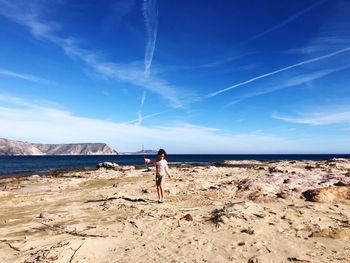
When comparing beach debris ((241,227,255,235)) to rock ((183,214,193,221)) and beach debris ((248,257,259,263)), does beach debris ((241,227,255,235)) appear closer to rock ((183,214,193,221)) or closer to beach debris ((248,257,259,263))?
beach debris ((248,257,259,263))

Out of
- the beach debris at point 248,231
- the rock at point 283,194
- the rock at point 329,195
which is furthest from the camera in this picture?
the rock at point 283,194

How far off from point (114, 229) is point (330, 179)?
13.1m

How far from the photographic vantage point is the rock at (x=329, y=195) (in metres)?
14.3

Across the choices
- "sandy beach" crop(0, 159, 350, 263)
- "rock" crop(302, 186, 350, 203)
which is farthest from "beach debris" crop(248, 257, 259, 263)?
"rock" crop(302, 186, 350, 203)

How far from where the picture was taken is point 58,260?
8.09 metres

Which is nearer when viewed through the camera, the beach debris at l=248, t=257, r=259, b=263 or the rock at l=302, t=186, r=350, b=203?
the beach debris at l=248, t=257, r=259, b=263

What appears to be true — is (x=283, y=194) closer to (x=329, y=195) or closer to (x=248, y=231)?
(x=329, y=195)

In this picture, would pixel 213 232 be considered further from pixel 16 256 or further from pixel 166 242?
pixel 16 256

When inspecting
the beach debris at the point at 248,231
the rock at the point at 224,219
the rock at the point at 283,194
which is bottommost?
A: the beach debris at the point at 248,231

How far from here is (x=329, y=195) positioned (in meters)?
14.5

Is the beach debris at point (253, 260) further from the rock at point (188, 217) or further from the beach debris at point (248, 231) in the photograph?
the rock at point (188, 217)

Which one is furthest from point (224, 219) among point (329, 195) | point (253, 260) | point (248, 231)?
point (329, 195)

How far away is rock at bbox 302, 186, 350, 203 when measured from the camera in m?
14.3

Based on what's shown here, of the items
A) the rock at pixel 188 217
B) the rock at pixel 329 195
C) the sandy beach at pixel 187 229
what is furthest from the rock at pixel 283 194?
the rock at pixel 188 217
